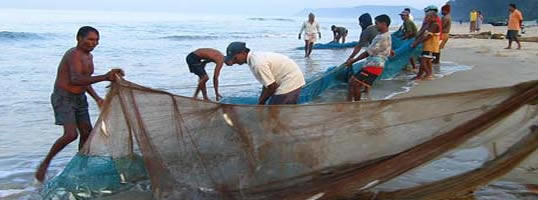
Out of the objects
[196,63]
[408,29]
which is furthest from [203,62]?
[408,29]

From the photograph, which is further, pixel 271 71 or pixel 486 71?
pixel 486 71

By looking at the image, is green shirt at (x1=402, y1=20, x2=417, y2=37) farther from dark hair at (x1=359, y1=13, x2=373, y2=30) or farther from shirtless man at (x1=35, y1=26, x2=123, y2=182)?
shirtless man at (x1=35, y1=26, x2=123, y2=182)

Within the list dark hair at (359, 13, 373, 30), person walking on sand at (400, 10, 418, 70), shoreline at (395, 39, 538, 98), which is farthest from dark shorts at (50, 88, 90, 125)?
person walking on sand at (400, 10, 418, 70)

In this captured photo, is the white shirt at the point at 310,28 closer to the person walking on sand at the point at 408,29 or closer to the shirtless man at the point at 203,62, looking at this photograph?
the person walking on sand at the point at 408,29

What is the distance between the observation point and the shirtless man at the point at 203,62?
8219mm

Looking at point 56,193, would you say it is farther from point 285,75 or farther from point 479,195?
point 479,195

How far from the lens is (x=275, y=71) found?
16.7ft

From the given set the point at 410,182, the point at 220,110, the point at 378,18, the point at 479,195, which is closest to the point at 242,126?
the point at 220,110

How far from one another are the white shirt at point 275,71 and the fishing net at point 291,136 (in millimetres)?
1134

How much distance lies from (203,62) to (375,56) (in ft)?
8.73

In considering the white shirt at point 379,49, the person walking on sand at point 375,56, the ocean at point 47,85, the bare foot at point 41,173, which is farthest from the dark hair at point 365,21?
the bare foot at point 41,173

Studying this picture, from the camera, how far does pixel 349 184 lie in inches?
147

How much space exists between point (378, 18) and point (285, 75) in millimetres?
2544

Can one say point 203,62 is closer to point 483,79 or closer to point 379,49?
point 379,49
